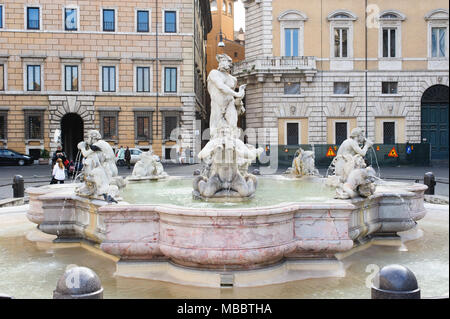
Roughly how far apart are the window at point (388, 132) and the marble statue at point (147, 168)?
20740 millimetres

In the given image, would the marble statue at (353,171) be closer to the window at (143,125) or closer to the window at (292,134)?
the window at (292,134)

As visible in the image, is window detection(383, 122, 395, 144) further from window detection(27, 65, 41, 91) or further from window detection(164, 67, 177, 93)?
window detection(27, 65, 41, 91)

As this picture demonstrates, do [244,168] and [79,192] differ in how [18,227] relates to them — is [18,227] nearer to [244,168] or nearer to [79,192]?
[79,192]

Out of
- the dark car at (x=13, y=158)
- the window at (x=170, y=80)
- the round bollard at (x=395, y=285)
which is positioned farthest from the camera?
the window at (x=170, y=80)

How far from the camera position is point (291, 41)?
2881 cm

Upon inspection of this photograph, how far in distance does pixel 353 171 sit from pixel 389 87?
24265 mm

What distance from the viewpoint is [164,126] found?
3133 cm

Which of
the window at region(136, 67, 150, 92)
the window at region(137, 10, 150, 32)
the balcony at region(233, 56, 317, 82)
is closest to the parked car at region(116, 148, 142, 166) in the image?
the window at region(136, 67, 150, 92)

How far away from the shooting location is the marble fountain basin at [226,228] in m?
5.38

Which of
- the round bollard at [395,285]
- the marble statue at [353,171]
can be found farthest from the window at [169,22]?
the round bollard at [395,285]

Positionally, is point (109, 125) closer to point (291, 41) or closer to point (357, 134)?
point (291, 41)

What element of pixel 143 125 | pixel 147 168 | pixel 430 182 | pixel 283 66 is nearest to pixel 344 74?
pixel 283 66

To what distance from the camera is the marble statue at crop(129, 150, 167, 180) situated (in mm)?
11070

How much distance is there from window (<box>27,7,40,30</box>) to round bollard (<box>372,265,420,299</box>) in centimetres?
3010
